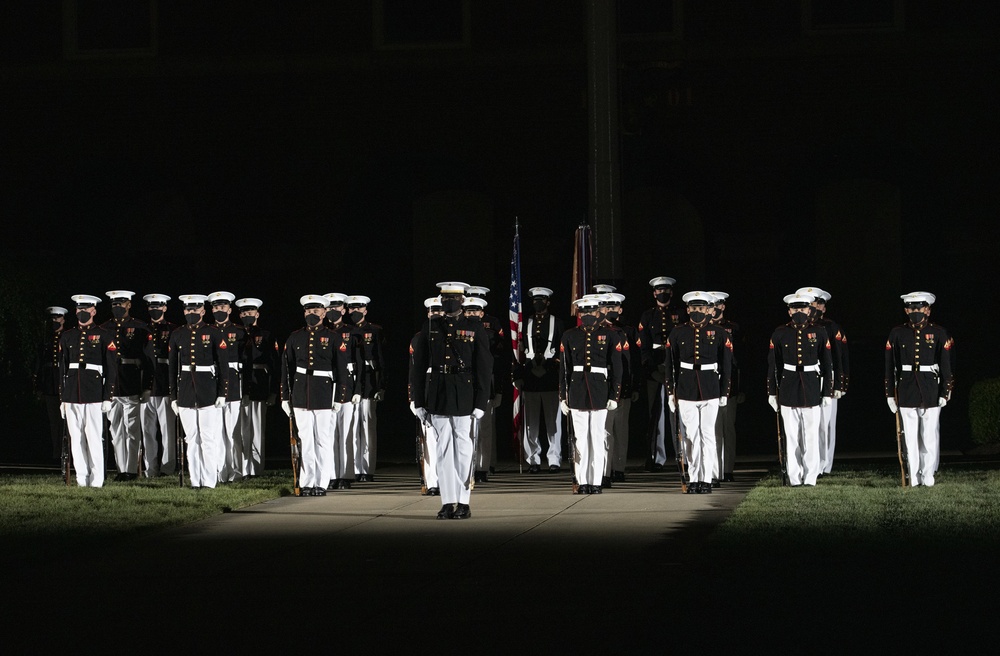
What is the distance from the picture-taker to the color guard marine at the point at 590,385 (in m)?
16.9

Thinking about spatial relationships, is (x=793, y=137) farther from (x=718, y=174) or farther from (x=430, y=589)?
(x=430, y=589)

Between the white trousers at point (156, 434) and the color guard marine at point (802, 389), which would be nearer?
the color guard marine at point (802, 389)

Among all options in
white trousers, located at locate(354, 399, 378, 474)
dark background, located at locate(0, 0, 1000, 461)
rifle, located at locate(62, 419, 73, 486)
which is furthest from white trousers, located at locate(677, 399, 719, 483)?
dark background, located at locate(0, 0, 1000, 461)

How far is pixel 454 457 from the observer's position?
1455 centimetres

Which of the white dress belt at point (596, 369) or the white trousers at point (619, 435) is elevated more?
the white dress belt at point (596, 369)

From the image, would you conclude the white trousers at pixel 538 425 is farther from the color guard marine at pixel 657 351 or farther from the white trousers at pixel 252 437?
Answer: the white trousers at pixel 252 437

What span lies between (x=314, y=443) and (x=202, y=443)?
5.09 feet

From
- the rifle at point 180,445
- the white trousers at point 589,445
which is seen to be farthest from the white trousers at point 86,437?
the white trousers at point 589,445

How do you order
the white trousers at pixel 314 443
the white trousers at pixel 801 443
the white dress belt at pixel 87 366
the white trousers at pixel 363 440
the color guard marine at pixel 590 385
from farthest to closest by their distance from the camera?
the white trousers at pixel 363 440 < the white dress belt at pixel 87 366 < the white trousers at pixel 801 443 < the white trousers at pixel 314 443 < the color guard marine at pixel 590 385

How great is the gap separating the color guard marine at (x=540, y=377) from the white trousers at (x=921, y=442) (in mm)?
4846

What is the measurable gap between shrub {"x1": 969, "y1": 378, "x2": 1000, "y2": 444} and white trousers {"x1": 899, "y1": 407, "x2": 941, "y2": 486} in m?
3.99

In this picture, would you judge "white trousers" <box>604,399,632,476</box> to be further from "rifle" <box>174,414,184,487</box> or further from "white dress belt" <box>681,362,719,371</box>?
"rifle" <box>174,414,184,487</box>

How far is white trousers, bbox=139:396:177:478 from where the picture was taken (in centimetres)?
1983

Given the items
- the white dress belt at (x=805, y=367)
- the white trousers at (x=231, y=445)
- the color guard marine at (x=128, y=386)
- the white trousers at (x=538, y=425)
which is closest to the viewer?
the white dress belt at (x=805, y=367)
